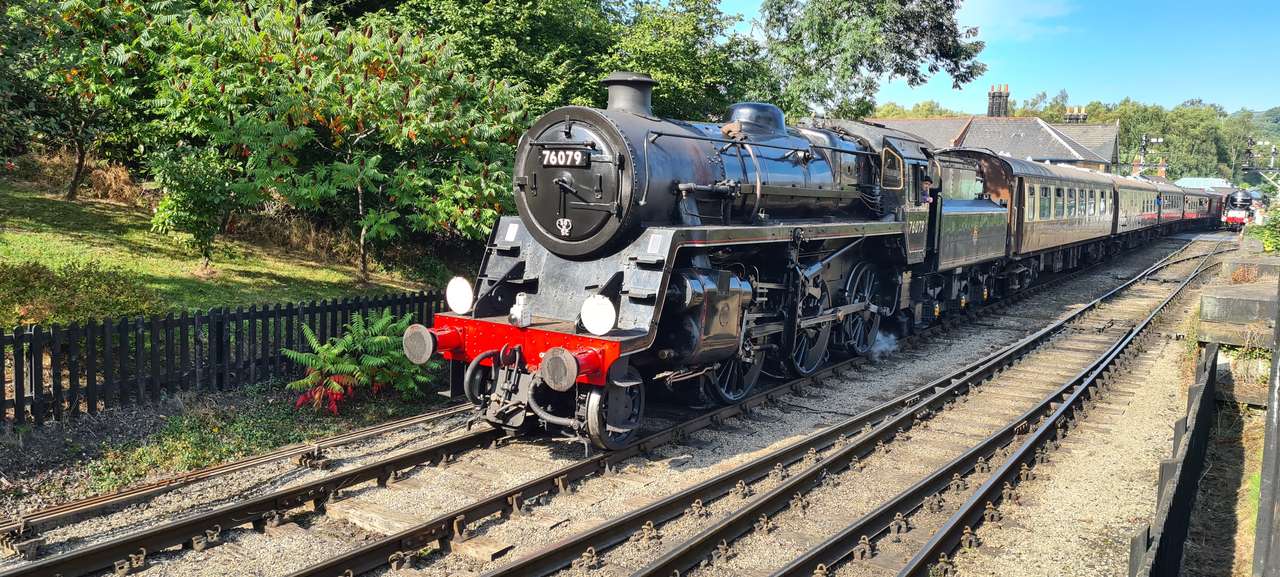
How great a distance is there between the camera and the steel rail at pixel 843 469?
18.0 feet

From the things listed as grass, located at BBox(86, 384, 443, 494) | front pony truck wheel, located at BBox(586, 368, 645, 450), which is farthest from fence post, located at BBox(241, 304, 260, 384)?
front pony truck wheel, located at BBox(586, 368, 645, 450)

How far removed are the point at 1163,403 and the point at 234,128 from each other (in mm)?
11571

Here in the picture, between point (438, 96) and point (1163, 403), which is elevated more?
point (438, 96)

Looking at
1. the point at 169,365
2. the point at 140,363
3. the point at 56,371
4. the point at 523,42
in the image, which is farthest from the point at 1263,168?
the point at 56,371

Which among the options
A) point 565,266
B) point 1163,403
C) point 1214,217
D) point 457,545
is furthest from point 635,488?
point 1214,217

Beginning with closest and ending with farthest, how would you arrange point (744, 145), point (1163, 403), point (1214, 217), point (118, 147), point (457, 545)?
point (457, 545), point (744, 145), point (1163, 403), point (118, 147), point (1214, 217)

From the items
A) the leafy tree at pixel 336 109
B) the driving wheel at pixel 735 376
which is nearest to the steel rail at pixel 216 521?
the driving wheel at pixel 735 376

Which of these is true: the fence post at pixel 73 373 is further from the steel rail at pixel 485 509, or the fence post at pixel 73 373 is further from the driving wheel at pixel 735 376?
the driving wheel at pixel 735 376

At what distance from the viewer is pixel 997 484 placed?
698cm

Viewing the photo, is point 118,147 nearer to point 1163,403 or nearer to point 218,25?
point 218,25

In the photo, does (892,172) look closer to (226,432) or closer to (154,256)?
(226,432)

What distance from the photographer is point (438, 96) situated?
35.8ft

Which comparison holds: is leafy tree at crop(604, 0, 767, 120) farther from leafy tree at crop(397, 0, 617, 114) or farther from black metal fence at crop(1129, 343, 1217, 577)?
A: black metal fence at crop(1129, 343, 1217, 577)

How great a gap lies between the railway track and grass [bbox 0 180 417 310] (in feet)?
13.6
